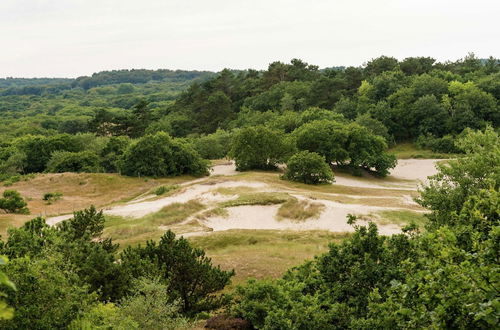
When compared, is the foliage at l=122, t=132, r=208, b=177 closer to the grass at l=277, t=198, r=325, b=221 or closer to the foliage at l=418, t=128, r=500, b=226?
the grass at l=277, t=198, r=325, b=221

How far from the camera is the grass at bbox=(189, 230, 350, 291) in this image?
65.9 ft

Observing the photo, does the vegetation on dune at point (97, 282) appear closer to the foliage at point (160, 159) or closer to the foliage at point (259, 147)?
the foliage at point (160, 159)

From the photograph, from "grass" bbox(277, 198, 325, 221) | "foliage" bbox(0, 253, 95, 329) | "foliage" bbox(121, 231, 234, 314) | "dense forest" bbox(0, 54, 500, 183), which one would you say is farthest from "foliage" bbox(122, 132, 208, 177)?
"foliage" bbox(0, 253, 95, 329)

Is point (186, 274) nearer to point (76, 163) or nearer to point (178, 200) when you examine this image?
point (178, 200)

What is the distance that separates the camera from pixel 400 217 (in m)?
30.1

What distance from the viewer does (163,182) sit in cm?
5041

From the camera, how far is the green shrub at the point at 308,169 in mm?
43875

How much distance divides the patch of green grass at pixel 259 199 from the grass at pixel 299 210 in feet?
2.98

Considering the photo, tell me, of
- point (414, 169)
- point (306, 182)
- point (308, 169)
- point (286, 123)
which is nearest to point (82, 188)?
point (306, 182)

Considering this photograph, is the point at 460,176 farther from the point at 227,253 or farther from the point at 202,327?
the point at 202,327

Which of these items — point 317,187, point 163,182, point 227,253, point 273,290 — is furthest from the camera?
point 163,182

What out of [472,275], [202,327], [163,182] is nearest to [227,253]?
[202,327]

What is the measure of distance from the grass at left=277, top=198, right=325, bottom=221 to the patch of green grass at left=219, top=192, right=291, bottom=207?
2.98 ft

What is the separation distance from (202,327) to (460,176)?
42.6 ft
